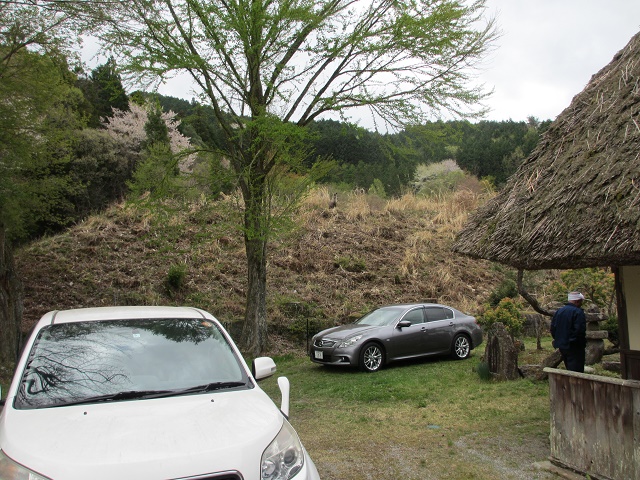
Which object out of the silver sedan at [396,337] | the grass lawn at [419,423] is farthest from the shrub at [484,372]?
the silver sedan at [396,337]

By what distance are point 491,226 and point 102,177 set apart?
66.1 ft

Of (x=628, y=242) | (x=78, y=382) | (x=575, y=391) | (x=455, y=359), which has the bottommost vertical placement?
(x=455, y=359)

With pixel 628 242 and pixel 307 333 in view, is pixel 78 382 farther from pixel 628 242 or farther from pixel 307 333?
pixel 307 333

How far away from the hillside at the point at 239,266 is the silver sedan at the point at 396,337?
3.09 meters

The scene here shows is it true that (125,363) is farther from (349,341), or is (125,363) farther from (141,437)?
(349,341)

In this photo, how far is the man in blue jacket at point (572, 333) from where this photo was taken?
26.7 ft

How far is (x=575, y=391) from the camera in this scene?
5555mm

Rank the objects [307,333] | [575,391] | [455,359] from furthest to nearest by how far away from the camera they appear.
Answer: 1. [307,333]
2. [455,359]
3. [575,391]

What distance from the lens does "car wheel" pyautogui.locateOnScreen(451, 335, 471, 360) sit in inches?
530

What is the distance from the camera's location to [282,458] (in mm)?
3309

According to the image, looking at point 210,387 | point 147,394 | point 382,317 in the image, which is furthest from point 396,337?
point 147,394

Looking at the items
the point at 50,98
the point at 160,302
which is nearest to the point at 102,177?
the point at 160,302

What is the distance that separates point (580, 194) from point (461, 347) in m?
8.28

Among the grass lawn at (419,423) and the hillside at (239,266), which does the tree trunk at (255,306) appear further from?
the grass lawn at (419,423)
